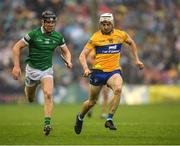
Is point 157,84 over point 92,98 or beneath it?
beneath

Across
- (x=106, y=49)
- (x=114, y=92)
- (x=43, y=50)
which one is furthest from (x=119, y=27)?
(x=114, y=92)

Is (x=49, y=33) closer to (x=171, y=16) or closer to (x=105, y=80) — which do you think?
(x=105, y=80)

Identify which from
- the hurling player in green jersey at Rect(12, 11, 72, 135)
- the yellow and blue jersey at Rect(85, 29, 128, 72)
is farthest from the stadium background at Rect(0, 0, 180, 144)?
the hurling player in green jersey at Rect(12, 11, 72, 135)

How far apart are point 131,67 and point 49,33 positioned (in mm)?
21055

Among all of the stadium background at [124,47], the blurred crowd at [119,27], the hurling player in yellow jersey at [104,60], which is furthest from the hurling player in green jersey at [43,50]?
the blurred crowd at [119,27]

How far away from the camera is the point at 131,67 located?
35969 mm

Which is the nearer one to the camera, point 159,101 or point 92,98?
point 92,98

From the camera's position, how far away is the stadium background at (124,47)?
116 ft

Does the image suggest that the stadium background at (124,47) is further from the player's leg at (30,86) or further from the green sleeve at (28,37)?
the green sleeve at (28,37)

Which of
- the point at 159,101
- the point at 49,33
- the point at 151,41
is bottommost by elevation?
the point at 159,101

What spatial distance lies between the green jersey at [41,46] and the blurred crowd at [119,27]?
790 inches

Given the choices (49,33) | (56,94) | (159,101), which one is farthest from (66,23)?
(49,33)

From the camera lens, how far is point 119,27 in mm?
36500

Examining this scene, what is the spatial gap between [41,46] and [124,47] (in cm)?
2059
